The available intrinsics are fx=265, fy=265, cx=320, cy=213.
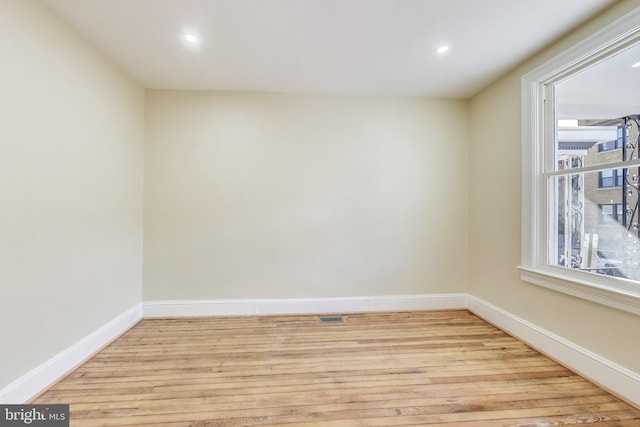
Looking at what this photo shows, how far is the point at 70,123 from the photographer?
1963 mm

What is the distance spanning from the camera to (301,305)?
9.92ft

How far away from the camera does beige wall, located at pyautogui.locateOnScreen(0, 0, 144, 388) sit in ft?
5.09

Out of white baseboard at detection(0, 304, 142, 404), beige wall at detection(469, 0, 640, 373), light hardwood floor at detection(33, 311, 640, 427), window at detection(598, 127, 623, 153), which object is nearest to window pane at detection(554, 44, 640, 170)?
window at detection(598, 127, 623, 153)

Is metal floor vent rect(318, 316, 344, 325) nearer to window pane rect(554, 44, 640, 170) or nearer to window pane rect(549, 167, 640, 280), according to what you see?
window pane rect(549, 167, 640, 280)

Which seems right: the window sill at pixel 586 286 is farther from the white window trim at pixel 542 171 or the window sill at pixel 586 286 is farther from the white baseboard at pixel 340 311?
the white baseboard at pixel 340 311

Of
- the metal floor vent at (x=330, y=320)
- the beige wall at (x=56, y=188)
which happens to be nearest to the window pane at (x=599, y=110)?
the metal floor vent at (x=330, y=320)

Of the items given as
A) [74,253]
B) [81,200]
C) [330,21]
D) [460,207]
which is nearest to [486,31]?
[330,21]

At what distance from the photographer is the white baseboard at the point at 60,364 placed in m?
1.56

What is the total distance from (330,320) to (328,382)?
3.42ft

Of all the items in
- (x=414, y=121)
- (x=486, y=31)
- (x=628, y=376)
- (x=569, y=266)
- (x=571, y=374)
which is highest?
→ (x=486, y=31)

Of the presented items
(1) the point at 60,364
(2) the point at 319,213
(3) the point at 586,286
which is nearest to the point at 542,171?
(3) the point at 586,286

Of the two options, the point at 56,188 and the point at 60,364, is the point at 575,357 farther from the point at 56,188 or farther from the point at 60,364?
the point at 56,188

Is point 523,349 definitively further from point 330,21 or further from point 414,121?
point 330,21

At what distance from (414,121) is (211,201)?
2.52 metres
